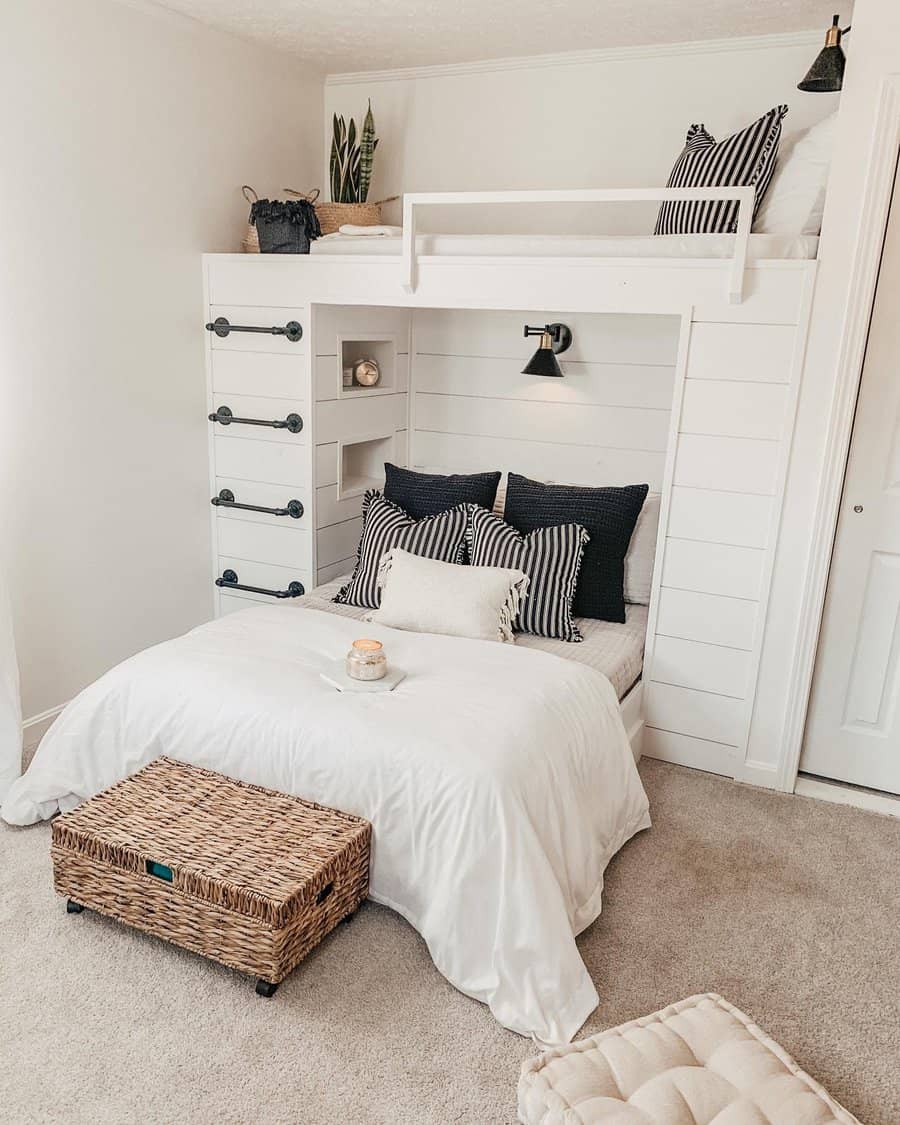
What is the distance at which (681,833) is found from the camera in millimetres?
2713

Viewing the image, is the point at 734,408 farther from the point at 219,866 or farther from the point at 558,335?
the point at 219,866

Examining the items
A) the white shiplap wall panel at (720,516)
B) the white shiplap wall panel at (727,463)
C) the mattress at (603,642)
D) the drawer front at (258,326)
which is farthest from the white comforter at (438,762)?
the drawer front at (258,326)

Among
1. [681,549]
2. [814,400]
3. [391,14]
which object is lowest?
[681,549]

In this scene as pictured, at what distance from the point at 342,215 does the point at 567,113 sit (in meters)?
0.93

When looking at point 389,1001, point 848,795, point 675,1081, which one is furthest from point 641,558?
point 675,1081

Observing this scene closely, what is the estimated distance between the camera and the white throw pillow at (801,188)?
269 centimetres

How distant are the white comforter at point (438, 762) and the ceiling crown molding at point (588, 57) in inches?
86.7

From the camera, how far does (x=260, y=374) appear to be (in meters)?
3.45

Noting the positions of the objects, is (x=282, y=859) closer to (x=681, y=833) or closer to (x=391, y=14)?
(x=681, y=833)

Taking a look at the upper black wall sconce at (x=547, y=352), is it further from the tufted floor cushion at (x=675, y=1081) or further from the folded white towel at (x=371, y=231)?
the tufted floor cushion at (x=675, y=1081)

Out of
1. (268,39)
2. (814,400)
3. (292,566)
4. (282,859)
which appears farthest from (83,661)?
(814,400)

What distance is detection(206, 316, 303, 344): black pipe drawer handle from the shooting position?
334cm

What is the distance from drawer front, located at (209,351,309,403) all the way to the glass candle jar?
50.9 inches

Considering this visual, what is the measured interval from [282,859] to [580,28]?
2.78 meters
